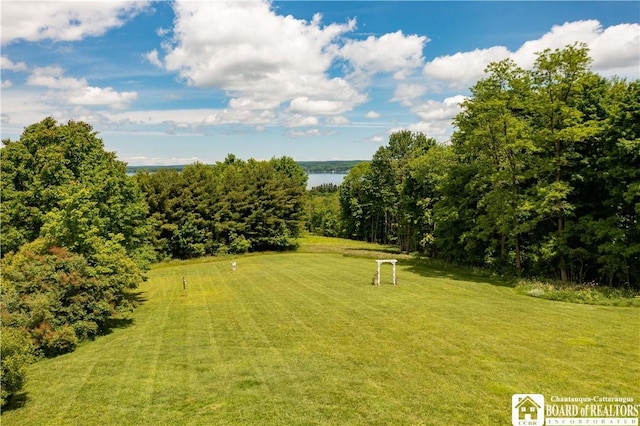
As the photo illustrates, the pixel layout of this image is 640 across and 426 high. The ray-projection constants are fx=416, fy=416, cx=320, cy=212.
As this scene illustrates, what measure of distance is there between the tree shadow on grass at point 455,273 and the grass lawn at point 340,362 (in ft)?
15.3

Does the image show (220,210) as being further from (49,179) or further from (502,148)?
(502,148)

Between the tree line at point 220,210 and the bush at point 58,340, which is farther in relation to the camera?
the tree line at point 220,210

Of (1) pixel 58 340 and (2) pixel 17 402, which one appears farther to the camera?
(1) pixel 58 340

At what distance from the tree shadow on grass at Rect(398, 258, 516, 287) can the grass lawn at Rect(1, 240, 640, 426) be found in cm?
466

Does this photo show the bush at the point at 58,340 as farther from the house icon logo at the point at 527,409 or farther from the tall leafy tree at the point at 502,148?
the tall leafy tree at the point at 502,148

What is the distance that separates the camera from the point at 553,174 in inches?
1059

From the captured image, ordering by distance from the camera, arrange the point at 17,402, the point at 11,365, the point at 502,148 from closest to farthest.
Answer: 1. the point at 11,365
2. the point at 17,402
3. the point at 502,148

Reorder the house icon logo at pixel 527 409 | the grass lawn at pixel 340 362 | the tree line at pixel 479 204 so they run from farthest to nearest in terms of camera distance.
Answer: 1. the tree line at pixel 479 204
2. the grass lawn at pixel 340 362
3. the house icon logo at pixel 527 409

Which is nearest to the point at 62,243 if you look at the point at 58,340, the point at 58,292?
the point at 58,292

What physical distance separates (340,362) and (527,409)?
5.45 metres

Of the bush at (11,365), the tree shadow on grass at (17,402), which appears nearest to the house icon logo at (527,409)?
the bush at (11,365)

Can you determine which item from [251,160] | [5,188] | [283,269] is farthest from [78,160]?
[251,160]

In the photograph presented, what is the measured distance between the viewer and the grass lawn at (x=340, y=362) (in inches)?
398

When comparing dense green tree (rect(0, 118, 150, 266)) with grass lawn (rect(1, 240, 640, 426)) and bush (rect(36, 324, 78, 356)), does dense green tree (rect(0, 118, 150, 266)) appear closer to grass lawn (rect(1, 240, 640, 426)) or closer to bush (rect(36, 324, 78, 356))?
bush (rect(36, 324, 78, 356))
